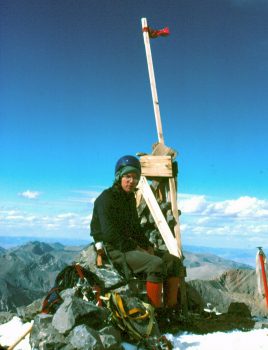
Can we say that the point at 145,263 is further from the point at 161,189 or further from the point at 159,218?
the point at 161,189

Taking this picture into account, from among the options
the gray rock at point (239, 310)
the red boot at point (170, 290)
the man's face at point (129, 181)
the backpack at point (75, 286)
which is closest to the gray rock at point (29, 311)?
the backpack at point (75, 286)

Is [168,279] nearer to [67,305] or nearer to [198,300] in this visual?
[198,300]

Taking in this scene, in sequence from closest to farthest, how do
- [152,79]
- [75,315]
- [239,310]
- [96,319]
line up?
1. [75,315]
2. [96,319]
3. [239,310]
4. [152,79]

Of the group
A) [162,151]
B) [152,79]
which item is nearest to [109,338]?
[162,151]

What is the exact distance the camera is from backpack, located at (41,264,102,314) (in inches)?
275

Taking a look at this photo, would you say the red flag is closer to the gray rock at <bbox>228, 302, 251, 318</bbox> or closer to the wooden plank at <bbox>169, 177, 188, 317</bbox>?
the wooden plank at <bbox>169, 177, 188, 317</bbox>

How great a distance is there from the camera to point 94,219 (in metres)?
8.95

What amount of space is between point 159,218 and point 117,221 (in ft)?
7.78

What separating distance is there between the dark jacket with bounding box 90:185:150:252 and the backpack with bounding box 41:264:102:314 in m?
1.02

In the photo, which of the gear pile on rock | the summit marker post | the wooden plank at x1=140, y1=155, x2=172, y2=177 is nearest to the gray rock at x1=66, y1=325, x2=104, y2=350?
the gear pile on rock

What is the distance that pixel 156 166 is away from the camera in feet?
38.0

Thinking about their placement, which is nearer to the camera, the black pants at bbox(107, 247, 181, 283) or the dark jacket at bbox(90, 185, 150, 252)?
the black pants at bbox(107, 247, 181, 283)

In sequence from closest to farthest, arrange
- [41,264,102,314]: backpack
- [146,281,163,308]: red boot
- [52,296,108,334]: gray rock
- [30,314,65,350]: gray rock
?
[30,314,65,350]: gray rock
[52,296,108,334]: gray rock
[41,264,102,314]: backpack
[146,281,163,308]: red boot

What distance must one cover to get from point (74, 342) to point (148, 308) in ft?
6.02
